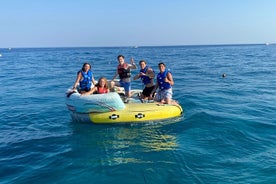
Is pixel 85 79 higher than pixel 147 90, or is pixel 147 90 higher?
pixel 85 79

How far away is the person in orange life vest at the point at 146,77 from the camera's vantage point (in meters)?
10.3

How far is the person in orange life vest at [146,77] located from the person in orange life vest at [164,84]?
39 cm

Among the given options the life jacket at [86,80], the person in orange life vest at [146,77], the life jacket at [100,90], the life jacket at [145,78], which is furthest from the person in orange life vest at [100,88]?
the life jacket at [145,78]

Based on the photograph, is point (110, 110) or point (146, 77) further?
point (146, 77)

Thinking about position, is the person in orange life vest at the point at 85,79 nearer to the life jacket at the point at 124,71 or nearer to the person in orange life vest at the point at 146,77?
the life jacket at the point at 124,71

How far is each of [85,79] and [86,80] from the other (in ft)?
0.15

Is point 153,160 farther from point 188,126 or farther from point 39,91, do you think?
point 39,91

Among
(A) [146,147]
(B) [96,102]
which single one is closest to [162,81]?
(B) [96,102]

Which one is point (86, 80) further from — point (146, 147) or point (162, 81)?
point (146, 147)

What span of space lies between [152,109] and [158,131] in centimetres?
82

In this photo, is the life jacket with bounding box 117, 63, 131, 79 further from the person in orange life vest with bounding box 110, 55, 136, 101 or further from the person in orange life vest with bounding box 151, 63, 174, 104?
the person in orange life vest with bounding box 151, 63, 174, 104

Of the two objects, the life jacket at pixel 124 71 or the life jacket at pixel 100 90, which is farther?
the life jacket at pixel 124 71

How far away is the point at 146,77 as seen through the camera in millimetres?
10438

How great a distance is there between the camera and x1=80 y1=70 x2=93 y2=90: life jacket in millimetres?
9683
